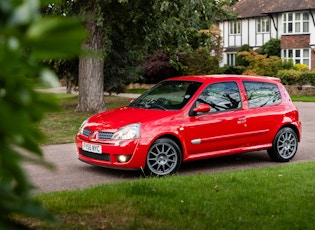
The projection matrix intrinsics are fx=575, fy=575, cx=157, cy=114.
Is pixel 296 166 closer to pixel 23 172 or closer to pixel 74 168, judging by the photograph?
pixel 74 168

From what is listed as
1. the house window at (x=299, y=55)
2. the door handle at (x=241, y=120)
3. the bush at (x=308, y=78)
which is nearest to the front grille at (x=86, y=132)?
the door handle at (x=241, y=120)

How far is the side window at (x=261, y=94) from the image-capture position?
10477 mm

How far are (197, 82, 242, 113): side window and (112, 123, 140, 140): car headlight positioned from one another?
133cm

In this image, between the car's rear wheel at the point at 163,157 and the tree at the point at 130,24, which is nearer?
the car's rear wheel at the point at 163,157

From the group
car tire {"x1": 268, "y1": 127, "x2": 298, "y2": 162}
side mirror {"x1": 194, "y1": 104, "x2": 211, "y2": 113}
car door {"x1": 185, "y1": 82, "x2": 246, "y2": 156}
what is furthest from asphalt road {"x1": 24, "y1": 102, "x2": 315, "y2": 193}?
side mirror {"x1": 194, "y1": 104, "x2": 211, "y2": 113}

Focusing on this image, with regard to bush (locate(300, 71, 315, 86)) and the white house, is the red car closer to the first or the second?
bush (locate(300, 71, 315, 86))

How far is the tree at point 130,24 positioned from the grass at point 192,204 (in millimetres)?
11492

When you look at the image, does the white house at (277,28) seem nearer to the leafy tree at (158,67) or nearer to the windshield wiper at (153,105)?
A: the leafy tree at (158,67)

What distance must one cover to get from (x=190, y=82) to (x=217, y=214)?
493cm

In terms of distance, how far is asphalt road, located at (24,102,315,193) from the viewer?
28.8 feet

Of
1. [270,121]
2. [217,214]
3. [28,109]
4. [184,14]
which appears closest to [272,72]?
[184,14]

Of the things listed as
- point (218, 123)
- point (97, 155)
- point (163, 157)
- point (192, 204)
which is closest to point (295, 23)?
point (218, 123)

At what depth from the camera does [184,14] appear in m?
19.8

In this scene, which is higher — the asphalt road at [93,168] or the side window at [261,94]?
the side window at [261,94]
